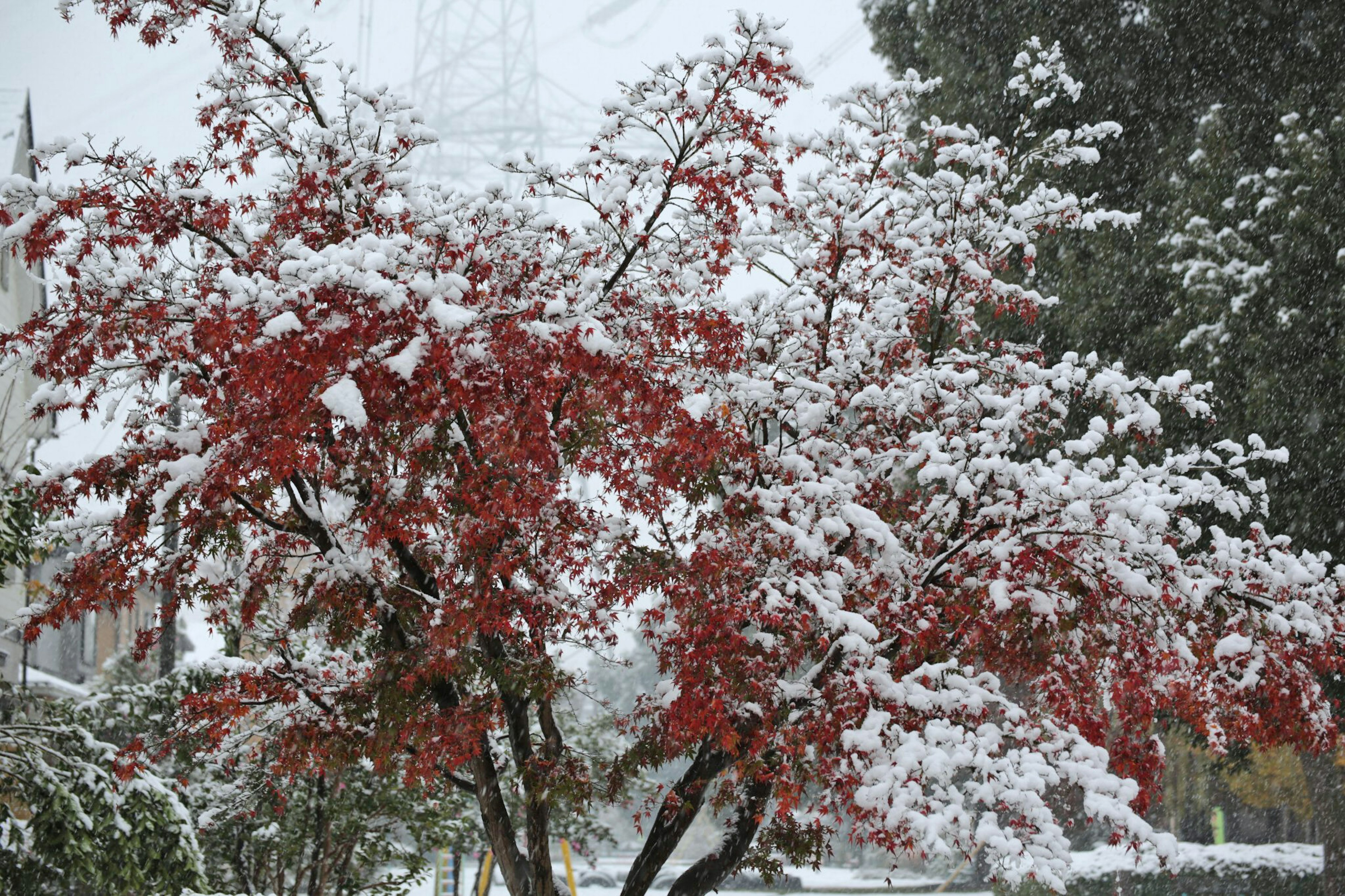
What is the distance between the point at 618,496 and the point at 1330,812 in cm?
1237

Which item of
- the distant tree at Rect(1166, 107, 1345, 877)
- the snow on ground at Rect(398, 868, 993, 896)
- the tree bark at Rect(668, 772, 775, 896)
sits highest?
the distant tree at Rect(1166, 107, 1345, 877)

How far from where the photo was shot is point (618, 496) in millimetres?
6668

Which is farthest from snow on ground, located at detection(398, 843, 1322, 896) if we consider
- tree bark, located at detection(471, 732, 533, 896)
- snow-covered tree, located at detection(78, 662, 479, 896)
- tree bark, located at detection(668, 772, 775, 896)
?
tree bark, located at detection(471, 732, 533, 896)

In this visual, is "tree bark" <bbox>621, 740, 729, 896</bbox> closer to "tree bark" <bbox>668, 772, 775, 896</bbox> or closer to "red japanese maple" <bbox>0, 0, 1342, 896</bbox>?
"red japanese maple" <bbox>0, 0, 1342, 896</bbox>

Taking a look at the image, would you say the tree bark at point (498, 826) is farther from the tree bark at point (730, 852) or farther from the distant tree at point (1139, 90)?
the distant tree at point (1139, 90)

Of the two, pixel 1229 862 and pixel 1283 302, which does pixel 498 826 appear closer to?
pixel 1283 302

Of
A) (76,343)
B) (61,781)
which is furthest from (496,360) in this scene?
(61,781)

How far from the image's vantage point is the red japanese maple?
4977 mm

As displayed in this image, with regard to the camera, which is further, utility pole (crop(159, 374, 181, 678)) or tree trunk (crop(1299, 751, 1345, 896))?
tree trunk (crop(1299, 751, 1345, 896))

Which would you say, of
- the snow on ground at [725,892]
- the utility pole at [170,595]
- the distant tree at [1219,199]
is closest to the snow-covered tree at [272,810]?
the utility pole at [170,595]

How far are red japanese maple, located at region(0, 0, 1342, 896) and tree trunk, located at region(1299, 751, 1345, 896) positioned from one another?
29.3 ft

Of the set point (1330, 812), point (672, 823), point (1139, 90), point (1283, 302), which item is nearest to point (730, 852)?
point (672, 823)

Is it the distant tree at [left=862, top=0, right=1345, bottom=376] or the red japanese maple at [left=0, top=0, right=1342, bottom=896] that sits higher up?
the distant tree at [left=862, top=0, right=1345, bottom=376]

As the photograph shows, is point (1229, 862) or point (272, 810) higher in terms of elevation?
point (272, 810)
